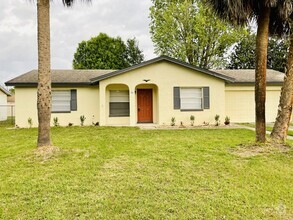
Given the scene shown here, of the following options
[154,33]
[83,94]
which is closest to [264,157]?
[83,94]

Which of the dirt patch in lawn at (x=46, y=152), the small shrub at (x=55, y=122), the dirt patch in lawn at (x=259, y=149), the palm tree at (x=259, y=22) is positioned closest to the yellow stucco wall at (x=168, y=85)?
the small shrub at (x=55, y=122)

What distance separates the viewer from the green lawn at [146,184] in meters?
3.32

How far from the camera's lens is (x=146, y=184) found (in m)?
4.30

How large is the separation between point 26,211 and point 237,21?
8.18 m

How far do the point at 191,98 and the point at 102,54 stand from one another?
847 inches

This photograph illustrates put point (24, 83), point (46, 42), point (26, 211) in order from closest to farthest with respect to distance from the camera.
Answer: point (26, 211)
point (46, 42)
point (24, 83)

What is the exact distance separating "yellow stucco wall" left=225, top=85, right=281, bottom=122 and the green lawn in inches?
351

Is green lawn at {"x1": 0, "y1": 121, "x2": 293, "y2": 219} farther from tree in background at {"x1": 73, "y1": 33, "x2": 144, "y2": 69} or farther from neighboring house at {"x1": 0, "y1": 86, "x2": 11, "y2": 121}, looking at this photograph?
tree in background at {"x1": 73, "y1": 33, "x2": 144, "y2": 69}

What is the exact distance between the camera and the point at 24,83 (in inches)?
517

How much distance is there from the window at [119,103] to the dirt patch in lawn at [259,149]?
872cm


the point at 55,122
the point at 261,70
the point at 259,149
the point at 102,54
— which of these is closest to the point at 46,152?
the point at 259,149

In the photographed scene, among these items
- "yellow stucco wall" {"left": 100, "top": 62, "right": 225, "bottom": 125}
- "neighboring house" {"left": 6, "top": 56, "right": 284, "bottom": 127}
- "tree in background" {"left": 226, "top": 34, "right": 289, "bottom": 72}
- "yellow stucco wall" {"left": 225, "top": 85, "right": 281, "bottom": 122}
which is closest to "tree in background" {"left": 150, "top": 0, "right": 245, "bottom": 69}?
"tree in background" {"left": 226, "top": 34, "right": 289, "bottom": 72}

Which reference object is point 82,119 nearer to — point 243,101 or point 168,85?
point 168,85

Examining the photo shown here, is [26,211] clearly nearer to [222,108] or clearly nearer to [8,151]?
[8,151]
